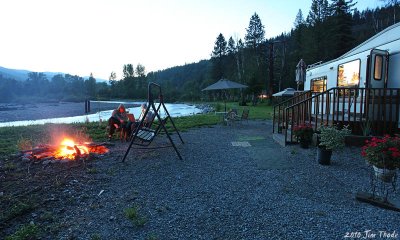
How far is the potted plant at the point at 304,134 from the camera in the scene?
21.2ft

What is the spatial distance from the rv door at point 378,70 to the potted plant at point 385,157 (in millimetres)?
4716

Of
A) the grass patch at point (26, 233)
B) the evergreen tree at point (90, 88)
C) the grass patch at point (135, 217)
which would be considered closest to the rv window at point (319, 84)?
the grass patch at point (135, 217)

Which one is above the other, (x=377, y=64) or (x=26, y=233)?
(x=377, y=64)

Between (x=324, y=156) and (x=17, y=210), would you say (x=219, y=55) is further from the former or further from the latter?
(x=17, y=210)

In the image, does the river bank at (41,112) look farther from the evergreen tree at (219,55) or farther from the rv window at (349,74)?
the rv window at (349,74)

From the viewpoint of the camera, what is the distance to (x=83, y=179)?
446 centimetres

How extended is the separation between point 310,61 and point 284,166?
30.8 metres

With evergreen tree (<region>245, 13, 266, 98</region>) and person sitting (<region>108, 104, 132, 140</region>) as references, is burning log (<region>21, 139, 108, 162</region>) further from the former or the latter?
evergreen tree (<region>245, 13, 266, 98</region>)

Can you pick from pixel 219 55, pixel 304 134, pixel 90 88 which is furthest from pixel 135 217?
pixel 90 88

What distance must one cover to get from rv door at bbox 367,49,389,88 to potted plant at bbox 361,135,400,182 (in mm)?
4716

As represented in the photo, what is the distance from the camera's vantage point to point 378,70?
726cm

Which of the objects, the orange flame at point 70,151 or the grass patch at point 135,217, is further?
the orange flame at point 70,151

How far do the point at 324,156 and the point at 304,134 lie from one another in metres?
1.43

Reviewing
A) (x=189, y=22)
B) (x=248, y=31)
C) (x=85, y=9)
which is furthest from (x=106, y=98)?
(x=85, y=9)
